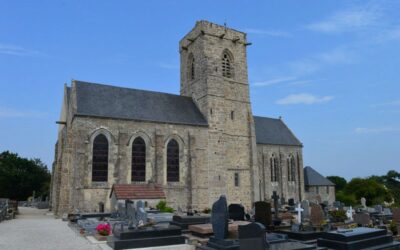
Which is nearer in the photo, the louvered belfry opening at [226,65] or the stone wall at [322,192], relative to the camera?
the louvered belfry opening at [226,65]

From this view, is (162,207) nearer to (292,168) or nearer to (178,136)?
(178,136)

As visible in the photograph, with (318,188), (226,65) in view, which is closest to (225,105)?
(226,65)

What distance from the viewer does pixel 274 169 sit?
3544cm

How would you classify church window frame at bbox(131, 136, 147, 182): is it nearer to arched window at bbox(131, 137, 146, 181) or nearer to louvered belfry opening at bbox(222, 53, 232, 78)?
arched window at bbox(131, 137, 146, 181)

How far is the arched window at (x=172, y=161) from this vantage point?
83.6 ft

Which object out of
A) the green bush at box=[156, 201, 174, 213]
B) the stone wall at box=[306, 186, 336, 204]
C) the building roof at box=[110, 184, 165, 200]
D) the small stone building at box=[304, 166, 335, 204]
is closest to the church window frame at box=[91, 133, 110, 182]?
the building roof at box=[110, 184, 165, 200]

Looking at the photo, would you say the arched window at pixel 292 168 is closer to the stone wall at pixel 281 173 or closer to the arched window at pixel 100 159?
the stone wall at pixel 281 173

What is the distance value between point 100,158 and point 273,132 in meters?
22.2

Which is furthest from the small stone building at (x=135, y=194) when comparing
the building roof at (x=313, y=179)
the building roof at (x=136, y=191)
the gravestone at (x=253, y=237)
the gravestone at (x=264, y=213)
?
the building roof at (x=313, y=179)

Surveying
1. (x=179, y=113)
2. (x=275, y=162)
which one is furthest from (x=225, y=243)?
(x=275, y=162)

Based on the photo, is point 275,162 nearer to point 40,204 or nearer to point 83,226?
point 83,226

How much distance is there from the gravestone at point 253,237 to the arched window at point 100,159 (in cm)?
1719

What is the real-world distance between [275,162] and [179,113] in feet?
47.1

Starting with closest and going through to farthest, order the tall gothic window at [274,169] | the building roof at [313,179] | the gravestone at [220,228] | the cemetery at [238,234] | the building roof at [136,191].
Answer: the cemetery at [238,234]
the gravestone at [220,228]
the building roof at [136,191]
the tall gothic window at [274,169]
the building roof at [313,179]
